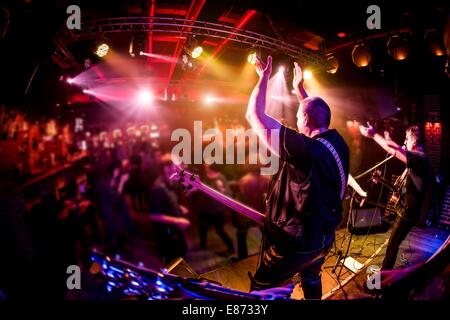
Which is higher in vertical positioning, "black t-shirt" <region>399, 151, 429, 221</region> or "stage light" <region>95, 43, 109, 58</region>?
"stage light" <region>95, 43, 109, 58</region>

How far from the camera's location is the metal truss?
11.2 feet

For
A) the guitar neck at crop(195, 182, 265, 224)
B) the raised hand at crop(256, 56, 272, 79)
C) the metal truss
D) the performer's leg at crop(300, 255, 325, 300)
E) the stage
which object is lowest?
the stage

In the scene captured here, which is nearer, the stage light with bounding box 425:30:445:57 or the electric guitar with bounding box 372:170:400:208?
the electric guitar with bounding box 372:170:400:208

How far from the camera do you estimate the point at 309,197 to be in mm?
2004

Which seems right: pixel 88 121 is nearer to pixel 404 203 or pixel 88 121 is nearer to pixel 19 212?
pixel 19 212

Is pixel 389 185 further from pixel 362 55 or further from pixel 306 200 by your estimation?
pixel 362 55

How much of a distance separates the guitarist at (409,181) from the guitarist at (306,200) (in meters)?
1.01

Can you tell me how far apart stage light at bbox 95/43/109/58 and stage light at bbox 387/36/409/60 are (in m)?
4.27

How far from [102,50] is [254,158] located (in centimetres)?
445

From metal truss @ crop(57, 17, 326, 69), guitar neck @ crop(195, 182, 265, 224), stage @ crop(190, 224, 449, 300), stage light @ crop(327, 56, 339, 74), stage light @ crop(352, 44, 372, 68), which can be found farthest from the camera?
stage light @ crop(327, 56, 339, 74)

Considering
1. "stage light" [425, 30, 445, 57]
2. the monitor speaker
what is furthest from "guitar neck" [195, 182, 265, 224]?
"stage light" [425, 30, 445, 57]

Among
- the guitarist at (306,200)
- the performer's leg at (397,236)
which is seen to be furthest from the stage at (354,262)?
the guitarist at (306,200)

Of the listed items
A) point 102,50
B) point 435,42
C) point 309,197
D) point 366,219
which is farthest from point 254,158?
point 309,197

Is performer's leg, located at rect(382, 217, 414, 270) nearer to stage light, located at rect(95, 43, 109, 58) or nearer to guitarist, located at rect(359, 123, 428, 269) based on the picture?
guitarist, located at rect(359, 123, 428, 269)
